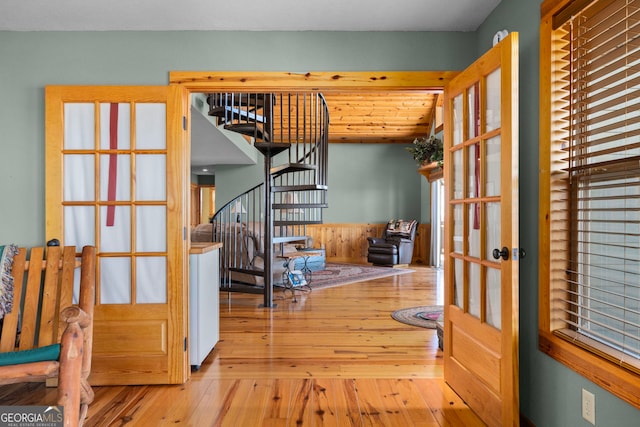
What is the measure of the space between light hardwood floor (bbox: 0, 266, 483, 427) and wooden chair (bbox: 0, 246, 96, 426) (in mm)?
469

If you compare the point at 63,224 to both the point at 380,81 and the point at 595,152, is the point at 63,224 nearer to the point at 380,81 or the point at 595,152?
the point at 380,81

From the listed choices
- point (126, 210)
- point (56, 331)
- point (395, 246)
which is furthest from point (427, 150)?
point (56, 331)

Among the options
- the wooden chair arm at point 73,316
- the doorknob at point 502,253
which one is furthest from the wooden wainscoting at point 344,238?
the wooden chair arm at point 73,316

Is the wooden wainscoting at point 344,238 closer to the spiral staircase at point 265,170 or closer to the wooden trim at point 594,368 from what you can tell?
the spiral staircase at point 265,170

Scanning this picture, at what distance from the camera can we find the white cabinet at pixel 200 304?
2.96 metres

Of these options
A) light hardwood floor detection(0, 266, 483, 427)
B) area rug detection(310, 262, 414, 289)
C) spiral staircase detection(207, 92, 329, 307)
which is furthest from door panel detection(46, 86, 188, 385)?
area rug detection(310, 262, 414, 289)

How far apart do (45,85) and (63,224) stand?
3.11 ft

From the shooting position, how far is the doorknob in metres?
1.99

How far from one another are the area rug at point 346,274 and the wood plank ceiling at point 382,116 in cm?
305

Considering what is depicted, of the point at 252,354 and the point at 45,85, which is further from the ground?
the point at 45,85

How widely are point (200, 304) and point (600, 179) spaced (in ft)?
8.29

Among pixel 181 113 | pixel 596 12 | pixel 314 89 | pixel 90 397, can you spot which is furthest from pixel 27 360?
pixel 596 12

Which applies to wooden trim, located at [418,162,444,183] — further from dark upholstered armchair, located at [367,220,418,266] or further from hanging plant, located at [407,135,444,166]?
dark upholstered armchair, located at [367,220,418,266]

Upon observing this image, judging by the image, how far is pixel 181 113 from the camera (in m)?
2.75
